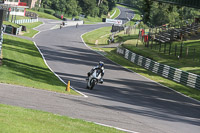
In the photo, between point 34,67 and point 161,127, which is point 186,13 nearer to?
point 34,67

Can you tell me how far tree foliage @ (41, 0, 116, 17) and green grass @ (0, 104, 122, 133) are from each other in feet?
415

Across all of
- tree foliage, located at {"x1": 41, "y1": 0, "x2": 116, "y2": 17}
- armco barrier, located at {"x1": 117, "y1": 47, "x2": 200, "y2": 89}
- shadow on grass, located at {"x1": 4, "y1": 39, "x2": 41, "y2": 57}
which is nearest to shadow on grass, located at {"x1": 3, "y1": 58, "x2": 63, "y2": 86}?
shadow on grass, located at {"x1": 4, "y1": 39, "x2": 41, "y2": 57}

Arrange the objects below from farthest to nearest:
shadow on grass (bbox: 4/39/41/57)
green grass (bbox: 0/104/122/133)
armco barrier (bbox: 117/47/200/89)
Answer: shadow on grass (bbox: 4/39/41/57), armco barrier (bbox: 117/47/200/89), green grass (bbox: 0/104/122/133)

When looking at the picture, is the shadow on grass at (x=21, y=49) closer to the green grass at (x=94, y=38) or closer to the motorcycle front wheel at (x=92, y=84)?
the motorcycle front wheel at (x=92, y=84)

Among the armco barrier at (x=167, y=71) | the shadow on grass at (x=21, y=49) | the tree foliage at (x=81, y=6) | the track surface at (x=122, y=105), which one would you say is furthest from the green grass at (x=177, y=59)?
the tree foliage at (x=81, y=6)

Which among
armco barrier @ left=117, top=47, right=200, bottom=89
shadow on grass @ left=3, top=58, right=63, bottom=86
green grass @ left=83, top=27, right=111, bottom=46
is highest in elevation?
shadow on grass @ left=3, top=58, right=63, bottom=86

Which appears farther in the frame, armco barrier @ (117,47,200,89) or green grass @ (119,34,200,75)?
green grass @ (119,34,200,75)

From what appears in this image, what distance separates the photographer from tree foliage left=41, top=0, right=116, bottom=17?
13950cm

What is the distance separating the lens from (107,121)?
50.0 ft

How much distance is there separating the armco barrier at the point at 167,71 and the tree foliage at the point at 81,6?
88.8 m

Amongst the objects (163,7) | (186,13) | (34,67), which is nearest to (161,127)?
(34,67)

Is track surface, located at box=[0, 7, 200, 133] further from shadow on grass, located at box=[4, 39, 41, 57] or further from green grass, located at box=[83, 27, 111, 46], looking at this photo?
green grass, located at box=[83, 27, 111, 46]

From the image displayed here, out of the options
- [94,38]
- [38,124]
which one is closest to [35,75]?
[38,124]

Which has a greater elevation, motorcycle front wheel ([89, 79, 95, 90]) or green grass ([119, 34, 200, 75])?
motorcycle front wheel ([89, 79, 95, 90])
